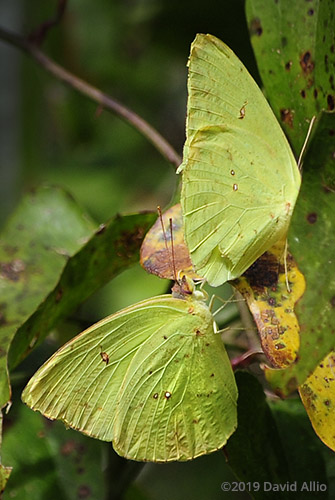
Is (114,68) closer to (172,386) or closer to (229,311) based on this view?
(229,311)

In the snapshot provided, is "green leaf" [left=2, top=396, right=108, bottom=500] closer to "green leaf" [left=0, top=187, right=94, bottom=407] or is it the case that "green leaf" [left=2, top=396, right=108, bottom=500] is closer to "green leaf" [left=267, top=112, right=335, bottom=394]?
"green leaf" [left=0, top=187, right=94, bottom=407]

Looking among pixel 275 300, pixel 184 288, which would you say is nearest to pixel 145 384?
pixel 184 288

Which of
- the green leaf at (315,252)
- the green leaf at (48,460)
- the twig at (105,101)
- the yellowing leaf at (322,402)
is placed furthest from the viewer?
the twig at (105,101)

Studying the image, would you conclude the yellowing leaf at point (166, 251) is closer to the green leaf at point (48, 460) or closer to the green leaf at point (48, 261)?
the green leaf at point (48, 261)

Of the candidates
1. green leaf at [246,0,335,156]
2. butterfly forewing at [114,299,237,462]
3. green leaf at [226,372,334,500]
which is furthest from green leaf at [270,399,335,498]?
green leaf at [246,0,335,156]

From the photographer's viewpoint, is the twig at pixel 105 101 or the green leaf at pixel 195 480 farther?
the green leaf at pixel 195 480

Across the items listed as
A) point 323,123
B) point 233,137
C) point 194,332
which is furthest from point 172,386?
point 323,123

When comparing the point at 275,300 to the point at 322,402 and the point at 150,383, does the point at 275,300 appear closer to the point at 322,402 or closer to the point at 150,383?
the point at 322,402

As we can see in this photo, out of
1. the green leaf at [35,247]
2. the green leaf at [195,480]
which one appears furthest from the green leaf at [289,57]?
the green leaf at [195,480]
